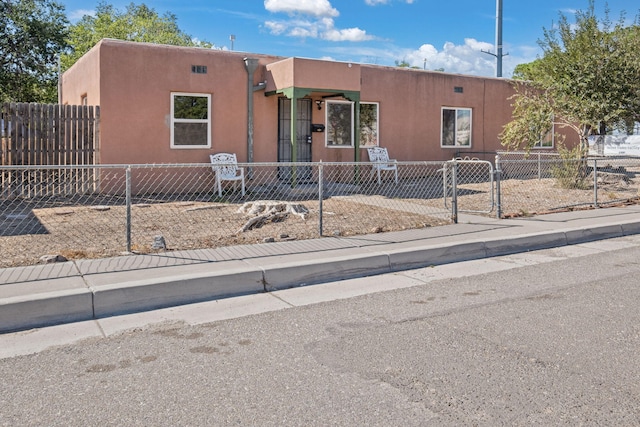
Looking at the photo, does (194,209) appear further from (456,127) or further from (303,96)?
(456,127)

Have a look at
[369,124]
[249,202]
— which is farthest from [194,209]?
[369,124]

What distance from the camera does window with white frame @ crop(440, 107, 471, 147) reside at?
19359 millimetres

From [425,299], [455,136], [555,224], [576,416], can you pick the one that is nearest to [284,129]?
[455,136]

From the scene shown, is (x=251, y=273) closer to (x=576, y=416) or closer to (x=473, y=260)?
(x=473, y=260)

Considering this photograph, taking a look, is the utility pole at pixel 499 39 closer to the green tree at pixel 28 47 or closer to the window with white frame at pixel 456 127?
the window with white frame at pixel 456 127

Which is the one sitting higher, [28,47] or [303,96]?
[28,47]

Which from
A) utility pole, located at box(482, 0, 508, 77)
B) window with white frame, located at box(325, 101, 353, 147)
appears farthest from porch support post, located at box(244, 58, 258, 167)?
utility pole, located at box(482, 0, 508, 77)

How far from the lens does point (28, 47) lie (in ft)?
86.2

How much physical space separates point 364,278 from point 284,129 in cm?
983

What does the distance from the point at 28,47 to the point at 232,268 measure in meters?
24.3

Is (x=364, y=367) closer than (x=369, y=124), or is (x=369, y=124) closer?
(x=364, y=367)

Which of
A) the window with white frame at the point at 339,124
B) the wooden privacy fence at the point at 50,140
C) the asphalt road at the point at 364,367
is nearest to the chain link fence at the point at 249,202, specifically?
the wooden privacy fence at the point at 50,140

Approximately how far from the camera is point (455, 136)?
19594 mm

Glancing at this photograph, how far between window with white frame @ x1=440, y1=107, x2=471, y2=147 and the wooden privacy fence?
1067 centimetres
